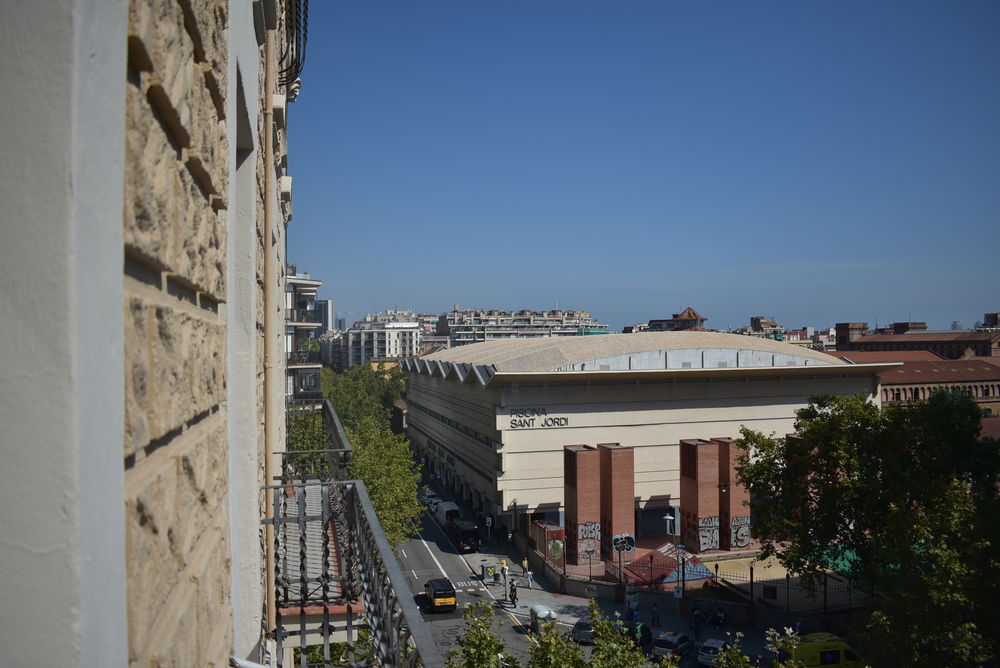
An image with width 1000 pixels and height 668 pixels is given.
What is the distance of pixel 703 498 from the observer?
3250cm

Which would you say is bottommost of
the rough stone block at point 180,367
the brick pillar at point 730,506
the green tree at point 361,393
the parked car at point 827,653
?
the parked car at point 827,653

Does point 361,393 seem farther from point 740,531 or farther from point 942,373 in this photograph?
point 942,373

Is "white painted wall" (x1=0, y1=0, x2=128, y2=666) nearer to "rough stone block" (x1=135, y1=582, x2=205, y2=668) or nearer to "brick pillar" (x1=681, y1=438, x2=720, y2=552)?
"rough stone block" (x1=135, y1=582, x2=205, y2=668)

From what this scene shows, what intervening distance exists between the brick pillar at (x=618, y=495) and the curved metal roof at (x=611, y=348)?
5.50 metres

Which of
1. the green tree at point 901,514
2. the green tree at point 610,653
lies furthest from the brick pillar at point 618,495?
the green tree at point 610,653

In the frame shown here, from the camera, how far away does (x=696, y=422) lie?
37.4 metres

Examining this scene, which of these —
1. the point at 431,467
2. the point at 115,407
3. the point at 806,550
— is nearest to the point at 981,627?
the point at 806,550

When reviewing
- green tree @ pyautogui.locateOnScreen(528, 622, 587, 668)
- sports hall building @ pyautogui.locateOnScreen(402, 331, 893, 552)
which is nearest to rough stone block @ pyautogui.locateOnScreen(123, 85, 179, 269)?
green tree @ pyautogui.locateOnScreen(528, 622, 587, 668)

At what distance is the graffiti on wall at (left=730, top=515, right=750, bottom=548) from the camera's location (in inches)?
1287

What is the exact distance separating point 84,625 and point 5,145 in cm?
60

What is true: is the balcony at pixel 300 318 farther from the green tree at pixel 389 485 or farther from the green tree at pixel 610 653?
the green tree at pixel 610 653

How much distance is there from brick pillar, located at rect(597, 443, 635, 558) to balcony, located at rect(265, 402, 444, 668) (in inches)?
856

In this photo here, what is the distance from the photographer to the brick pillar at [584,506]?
103 ft

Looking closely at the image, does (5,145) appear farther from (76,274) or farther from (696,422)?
(696,422)
